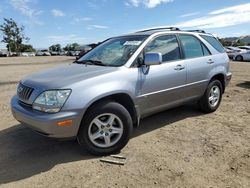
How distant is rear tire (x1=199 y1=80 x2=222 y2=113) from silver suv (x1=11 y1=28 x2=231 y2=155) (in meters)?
0.16

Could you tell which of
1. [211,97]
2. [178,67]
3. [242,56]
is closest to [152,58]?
[178,67]

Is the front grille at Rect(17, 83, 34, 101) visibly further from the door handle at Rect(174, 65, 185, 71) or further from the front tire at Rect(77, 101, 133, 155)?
the door handle at Rect(174, 65, 185, 71)

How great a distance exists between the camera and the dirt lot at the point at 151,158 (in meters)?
3.28

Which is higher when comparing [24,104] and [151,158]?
[24,104]

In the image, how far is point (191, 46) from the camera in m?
5.36

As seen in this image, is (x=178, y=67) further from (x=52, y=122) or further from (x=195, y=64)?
(x=52, y=122)

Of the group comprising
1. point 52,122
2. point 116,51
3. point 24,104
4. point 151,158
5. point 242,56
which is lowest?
point 151,158

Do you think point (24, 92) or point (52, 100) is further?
point (24, 92)

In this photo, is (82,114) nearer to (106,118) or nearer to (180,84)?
(106,118)

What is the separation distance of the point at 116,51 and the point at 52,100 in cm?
163

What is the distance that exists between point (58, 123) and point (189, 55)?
2906 mm

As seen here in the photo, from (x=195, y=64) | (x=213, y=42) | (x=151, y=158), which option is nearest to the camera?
(x=151, y=158)

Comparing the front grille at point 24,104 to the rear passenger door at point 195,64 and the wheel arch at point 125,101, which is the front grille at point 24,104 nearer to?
the wheel arch at point 125,101

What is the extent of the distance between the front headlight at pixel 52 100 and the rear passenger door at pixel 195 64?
247 centimetres
